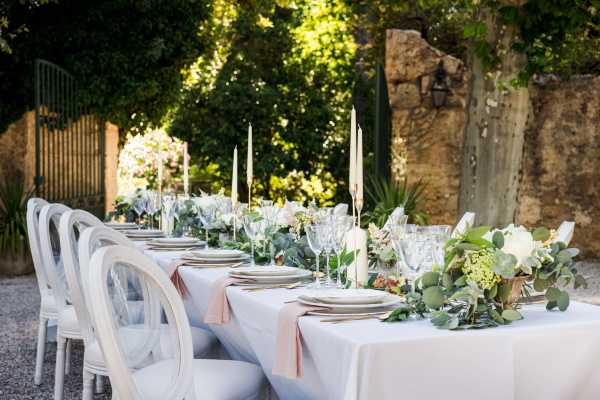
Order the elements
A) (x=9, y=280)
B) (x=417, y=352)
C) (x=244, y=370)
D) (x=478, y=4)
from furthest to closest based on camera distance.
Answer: (x=9, y=280)
(x=478, y=4)
(x=244, y=370)
(x=417, y=352)

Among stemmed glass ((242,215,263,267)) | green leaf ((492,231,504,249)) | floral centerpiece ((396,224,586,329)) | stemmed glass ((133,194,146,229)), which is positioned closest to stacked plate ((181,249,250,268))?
stemmed glass ((242,215,263,267))

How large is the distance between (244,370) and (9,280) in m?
6.09

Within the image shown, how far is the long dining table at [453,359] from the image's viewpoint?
188cm

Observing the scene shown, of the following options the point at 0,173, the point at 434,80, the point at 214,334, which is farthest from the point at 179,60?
the point at 214,334

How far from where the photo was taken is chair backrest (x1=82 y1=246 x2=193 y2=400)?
1.94m

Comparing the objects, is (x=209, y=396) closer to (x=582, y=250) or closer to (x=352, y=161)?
(x=352, y=161)

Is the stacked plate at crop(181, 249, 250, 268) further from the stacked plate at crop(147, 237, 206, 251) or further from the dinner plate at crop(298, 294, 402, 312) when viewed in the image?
the dinner plate at crop(298, 294, 402, 312)

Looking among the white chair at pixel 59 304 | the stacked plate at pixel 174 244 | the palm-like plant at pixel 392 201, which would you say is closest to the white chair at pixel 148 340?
the white chair at pixel 59 304

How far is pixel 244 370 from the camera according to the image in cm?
255

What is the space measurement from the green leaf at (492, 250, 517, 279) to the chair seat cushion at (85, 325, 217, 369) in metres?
0.92

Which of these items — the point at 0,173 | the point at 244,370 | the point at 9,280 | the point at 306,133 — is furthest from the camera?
the point at 306,133

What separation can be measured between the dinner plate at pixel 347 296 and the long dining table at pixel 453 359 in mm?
119

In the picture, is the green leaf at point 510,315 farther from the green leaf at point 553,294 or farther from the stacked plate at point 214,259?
the stacked plate at point 214,259

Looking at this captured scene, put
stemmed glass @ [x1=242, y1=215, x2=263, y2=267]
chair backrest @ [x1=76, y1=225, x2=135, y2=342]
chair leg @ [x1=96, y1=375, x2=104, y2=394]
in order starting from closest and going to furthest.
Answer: chair backrest @ [x1=76, y1=225, x2=135, y2=342]
stemmed glass @ [x1=242, y1=215, x2=263, y2=267]
chair leg @ [x1=96, y1=375, x2=104, y2=394]
